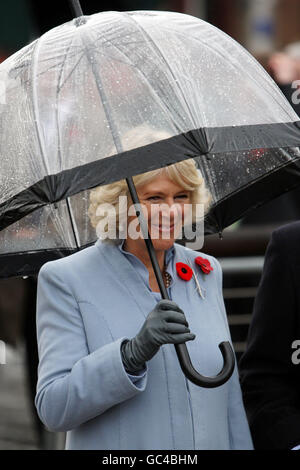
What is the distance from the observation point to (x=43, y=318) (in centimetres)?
297

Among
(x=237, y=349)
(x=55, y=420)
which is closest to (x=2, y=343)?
(x=237, y=349)

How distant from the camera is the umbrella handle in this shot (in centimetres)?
278

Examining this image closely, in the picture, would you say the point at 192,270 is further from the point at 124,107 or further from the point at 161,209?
the point at 124,107

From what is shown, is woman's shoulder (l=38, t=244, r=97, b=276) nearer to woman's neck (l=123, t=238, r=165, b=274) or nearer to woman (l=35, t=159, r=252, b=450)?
woman (l=35, t=159, r=252, b=450)

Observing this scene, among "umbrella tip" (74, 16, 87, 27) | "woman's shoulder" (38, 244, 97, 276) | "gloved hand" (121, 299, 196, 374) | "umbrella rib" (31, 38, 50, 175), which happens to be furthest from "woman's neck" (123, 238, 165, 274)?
"umbrella tip" (74, 16, 87, 27)

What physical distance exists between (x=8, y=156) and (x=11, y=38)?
656 cm

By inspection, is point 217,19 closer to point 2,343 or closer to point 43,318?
point 2,343

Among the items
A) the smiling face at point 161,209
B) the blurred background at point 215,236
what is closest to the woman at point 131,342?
the smiling face at point 161,209

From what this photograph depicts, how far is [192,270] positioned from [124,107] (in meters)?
0.64

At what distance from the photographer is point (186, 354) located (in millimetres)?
2809

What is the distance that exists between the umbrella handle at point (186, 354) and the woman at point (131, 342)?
44mm

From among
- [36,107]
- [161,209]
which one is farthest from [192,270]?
[36,107]

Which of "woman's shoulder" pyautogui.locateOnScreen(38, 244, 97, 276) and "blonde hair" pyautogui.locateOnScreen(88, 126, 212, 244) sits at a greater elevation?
"blonde hair" pyautogui.locateOnScreen(88, 126, 212, 244)

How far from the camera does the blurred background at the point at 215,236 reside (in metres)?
6.56
